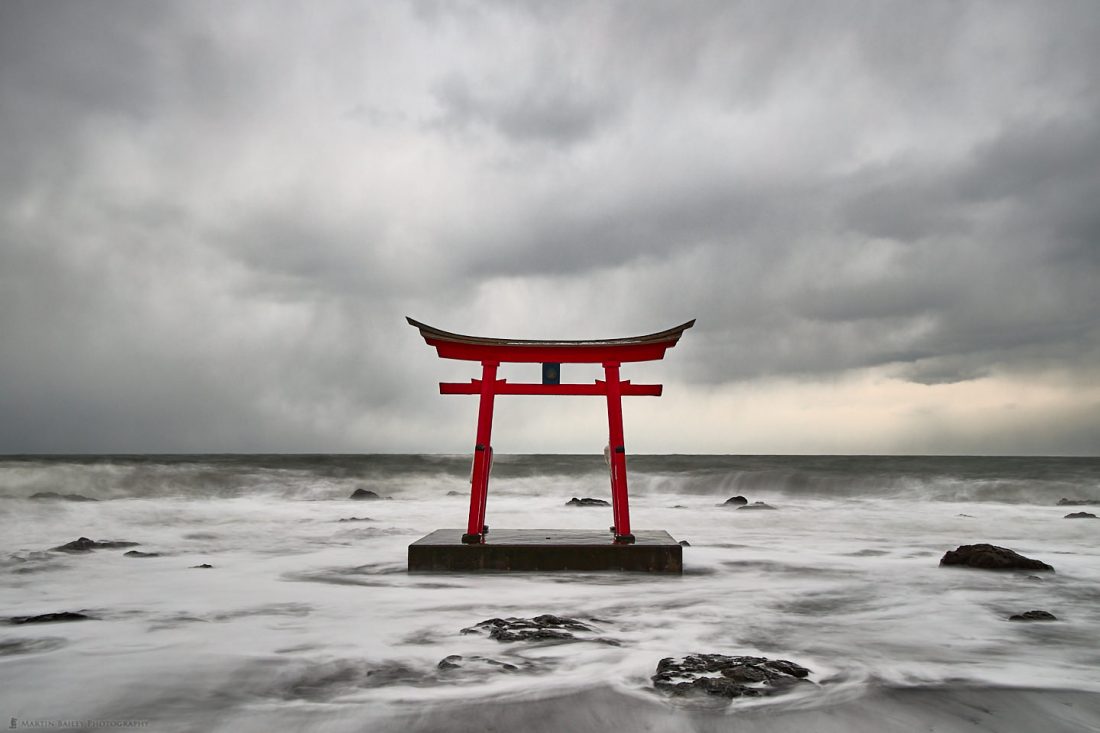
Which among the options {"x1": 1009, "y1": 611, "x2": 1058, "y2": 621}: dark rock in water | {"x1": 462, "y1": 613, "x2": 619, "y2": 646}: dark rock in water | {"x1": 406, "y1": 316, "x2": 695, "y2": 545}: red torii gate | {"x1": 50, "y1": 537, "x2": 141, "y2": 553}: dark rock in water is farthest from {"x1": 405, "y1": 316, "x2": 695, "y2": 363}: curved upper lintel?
{"x1": 50, "y1": 537, "x2": 141, "y2": 553}: dark rock in water

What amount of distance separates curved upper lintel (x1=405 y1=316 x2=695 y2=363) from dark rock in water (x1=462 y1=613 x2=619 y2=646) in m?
3.81

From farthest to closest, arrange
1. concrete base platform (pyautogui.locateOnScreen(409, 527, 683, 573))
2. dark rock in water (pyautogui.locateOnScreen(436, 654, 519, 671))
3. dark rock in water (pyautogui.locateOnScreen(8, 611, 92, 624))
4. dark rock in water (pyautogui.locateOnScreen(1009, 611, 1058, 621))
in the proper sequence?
concrete base platform (pyautogui.locateOnScreen(409, 527, 683, 573)) → dark rock in water (pyautogui.locateOnScreen(1009, 611, 1058, 621)) → dark rock in water (pyautogui.locateOnScreen(8, 611, 92, 624)) → dark rock in water (pyautogui.locateOnScreen(436, 654, 519, 671))

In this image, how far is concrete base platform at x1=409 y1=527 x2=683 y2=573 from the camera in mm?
8633

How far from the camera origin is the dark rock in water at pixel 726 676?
Answer: 4234mm

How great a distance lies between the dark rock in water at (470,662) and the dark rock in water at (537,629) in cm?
53

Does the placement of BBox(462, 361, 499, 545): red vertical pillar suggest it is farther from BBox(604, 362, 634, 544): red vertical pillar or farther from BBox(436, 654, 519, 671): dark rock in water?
BBox(436, 654, 519, 671): dark rock in water

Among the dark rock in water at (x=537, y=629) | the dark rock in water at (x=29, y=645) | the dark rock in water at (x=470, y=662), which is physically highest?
the dark rock in water at (x=537, y=629)

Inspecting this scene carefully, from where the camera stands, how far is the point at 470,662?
193 inches

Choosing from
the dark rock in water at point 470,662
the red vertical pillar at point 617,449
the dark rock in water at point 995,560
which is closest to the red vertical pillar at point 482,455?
the red vertical pillar at point 617,449

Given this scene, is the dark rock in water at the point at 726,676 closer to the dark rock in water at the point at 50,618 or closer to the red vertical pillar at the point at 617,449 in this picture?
the red vertical pillar at the point at 617,449

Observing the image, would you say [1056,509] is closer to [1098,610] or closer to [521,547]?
[1098,610]

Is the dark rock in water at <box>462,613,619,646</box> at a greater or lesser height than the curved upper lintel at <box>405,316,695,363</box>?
lesser

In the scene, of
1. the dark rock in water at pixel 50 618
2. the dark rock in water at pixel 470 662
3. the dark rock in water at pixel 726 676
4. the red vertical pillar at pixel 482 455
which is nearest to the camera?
the dark rock in water at pixel 726 676

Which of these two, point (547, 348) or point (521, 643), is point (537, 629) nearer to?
point (521, 643)
